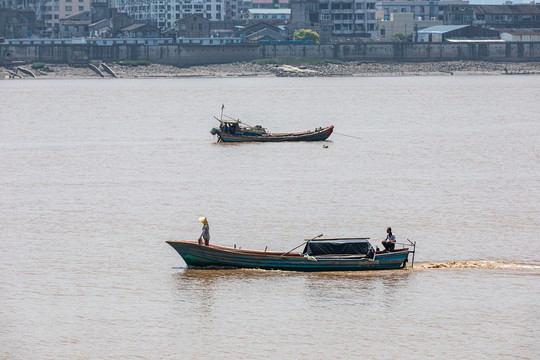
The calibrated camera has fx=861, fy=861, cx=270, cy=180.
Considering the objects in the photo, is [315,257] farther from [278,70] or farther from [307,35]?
[307,35]

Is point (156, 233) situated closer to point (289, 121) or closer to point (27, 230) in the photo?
point (27, 230)

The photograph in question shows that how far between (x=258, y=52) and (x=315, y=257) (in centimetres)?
15895

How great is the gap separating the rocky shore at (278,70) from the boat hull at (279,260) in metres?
154

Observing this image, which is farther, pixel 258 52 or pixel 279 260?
pixel 258 52

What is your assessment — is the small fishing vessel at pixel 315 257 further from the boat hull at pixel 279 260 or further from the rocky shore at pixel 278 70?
the rocky shore at pixel 278 70

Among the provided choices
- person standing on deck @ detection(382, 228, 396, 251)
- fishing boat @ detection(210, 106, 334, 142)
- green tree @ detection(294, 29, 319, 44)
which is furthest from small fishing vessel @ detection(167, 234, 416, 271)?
green tree @ detection(294, 29, 319, 44)

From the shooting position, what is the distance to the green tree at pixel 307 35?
638 feet

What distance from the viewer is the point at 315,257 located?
32625 millimetres

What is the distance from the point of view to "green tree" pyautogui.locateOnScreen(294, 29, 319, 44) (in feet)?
638

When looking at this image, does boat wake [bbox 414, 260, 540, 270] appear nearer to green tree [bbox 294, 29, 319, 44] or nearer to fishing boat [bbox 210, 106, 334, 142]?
fishing boat [bbox 210, 106, 334, 142]

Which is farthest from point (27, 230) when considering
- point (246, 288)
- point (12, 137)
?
point (12, 137)

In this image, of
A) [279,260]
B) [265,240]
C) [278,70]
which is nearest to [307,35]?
[278,70]

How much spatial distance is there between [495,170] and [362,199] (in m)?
15.5

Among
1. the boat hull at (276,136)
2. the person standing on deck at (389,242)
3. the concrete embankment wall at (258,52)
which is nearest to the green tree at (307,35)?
the concrete embankment wall at (258,52)
